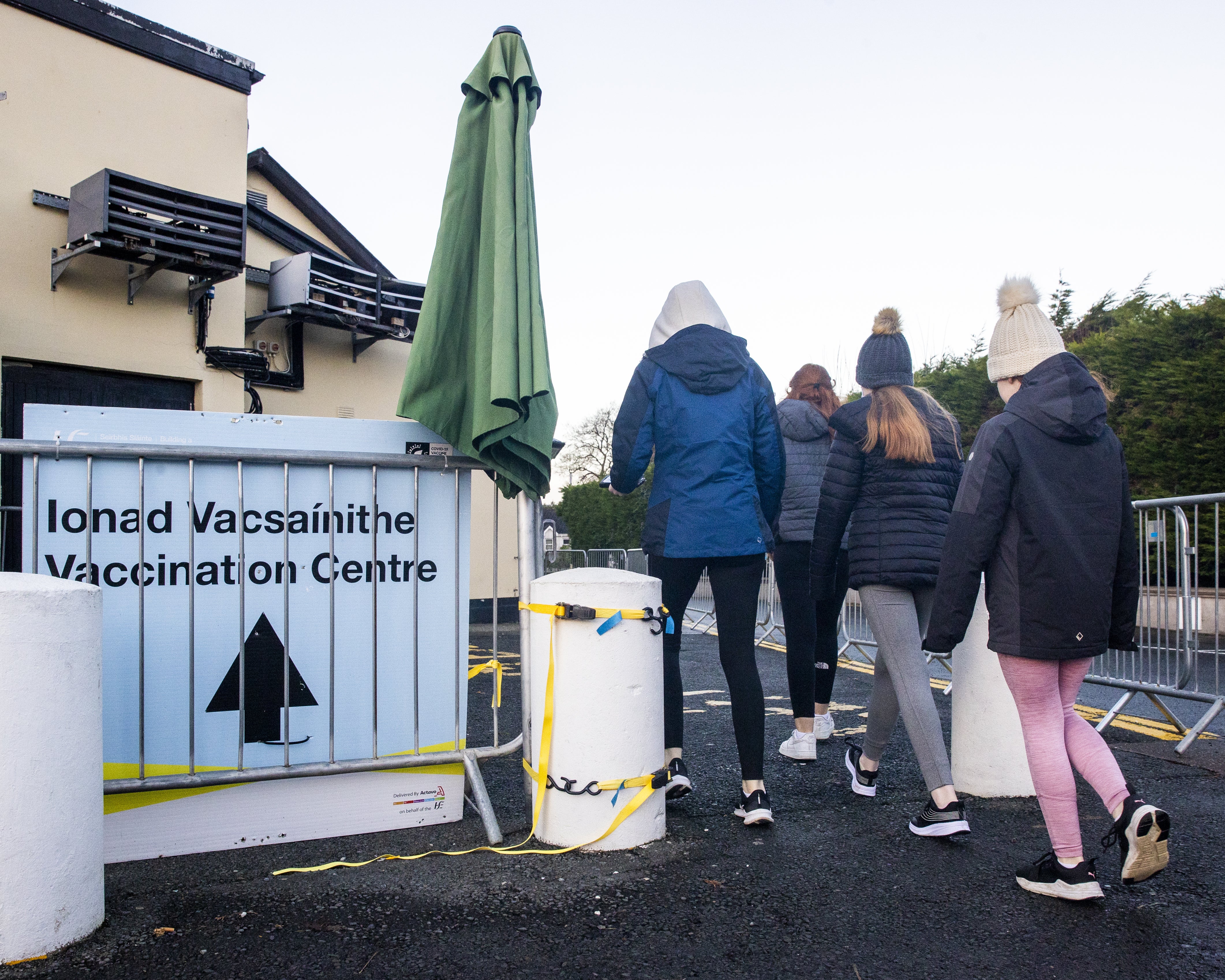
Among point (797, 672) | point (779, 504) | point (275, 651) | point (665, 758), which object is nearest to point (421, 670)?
point (275, 651)

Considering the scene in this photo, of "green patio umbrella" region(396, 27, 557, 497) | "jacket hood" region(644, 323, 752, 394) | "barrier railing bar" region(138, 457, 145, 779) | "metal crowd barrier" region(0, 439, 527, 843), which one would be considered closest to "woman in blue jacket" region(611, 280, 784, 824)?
"jacket hood" region(644, 323, 752, 394)

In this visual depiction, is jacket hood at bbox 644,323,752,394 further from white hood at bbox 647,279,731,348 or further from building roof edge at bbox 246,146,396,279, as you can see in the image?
building roof edge at bbox 246,146,396,279

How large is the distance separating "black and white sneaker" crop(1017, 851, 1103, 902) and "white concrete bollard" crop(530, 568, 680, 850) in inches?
48.7

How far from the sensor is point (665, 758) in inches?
149

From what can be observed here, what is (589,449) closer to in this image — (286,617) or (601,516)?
(601,516)

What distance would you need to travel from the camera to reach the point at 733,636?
3.73 m

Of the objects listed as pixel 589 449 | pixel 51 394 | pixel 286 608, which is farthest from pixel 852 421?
pixel 589 449

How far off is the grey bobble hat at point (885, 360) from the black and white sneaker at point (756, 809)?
1.77 meters

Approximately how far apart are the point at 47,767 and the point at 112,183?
7.20m

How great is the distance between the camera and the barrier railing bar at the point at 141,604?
3.24 meters

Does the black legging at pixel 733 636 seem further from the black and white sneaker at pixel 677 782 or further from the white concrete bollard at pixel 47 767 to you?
the white concrete bollard at pixel 47 767

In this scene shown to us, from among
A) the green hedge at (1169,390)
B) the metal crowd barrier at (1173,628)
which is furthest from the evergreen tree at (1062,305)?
the metal crowd barrier at (1173,628)

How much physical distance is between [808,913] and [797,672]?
79.9 inches

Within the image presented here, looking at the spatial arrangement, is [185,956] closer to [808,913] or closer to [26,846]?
[26,846]
